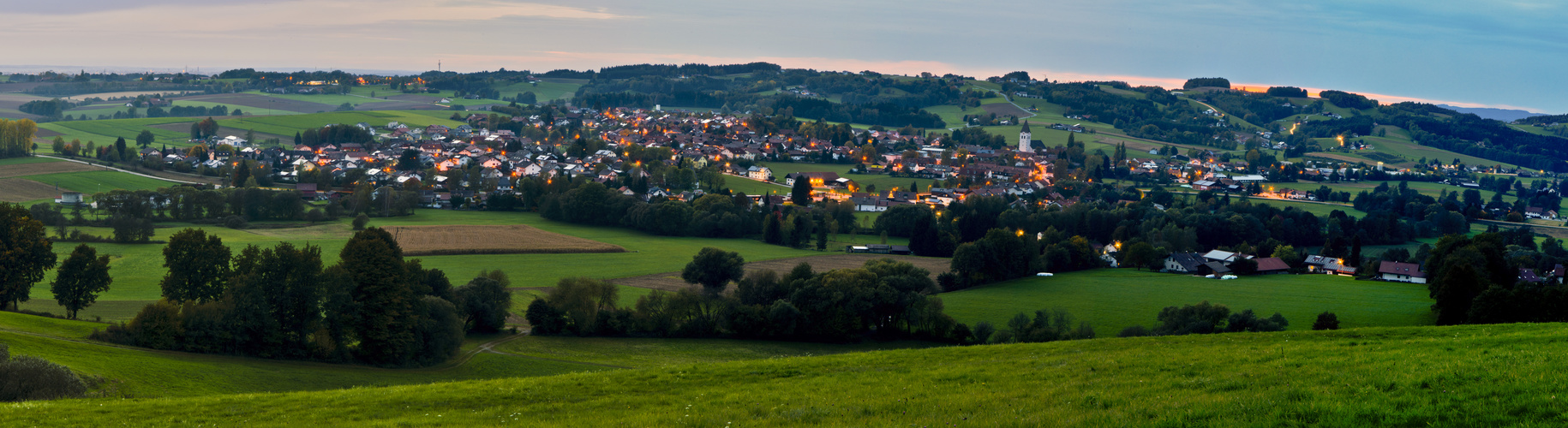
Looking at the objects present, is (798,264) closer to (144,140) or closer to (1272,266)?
(1272,266)

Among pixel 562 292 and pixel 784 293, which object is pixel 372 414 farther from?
pixel 784 293

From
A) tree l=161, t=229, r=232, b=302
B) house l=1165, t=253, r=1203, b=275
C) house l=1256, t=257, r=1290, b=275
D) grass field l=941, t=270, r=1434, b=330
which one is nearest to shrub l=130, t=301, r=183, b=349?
tree l=161, t=229, r=232, b=302

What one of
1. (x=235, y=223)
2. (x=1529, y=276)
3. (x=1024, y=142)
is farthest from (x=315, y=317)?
(x=1024, y=142)

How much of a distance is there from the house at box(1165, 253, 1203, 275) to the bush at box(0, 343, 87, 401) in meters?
56.4

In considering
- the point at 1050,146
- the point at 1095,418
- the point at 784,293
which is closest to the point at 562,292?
the point at 784,293

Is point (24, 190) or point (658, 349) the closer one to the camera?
point (658, 349)

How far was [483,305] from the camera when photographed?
123ft

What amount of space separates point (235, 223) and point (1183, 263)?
2563 inches

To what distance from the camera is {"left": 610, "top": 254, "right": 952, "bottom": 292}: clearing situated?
167 ft

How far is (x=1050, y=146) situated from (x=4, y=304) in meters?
140

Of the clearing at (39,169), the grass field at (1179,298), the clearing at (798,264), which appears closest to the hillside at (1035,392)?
the grass field at (1179,298)

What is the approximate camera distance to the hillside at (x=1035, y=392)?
9.49 meters

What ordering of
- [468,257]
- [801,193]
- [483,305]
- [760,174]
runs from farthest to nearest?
1. [760,174]
2. [801,193]
3. [468,257]
4. [483,305]

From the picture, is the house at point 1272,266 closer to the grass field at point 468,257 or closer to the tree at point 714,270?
the grass field at point 468,257
